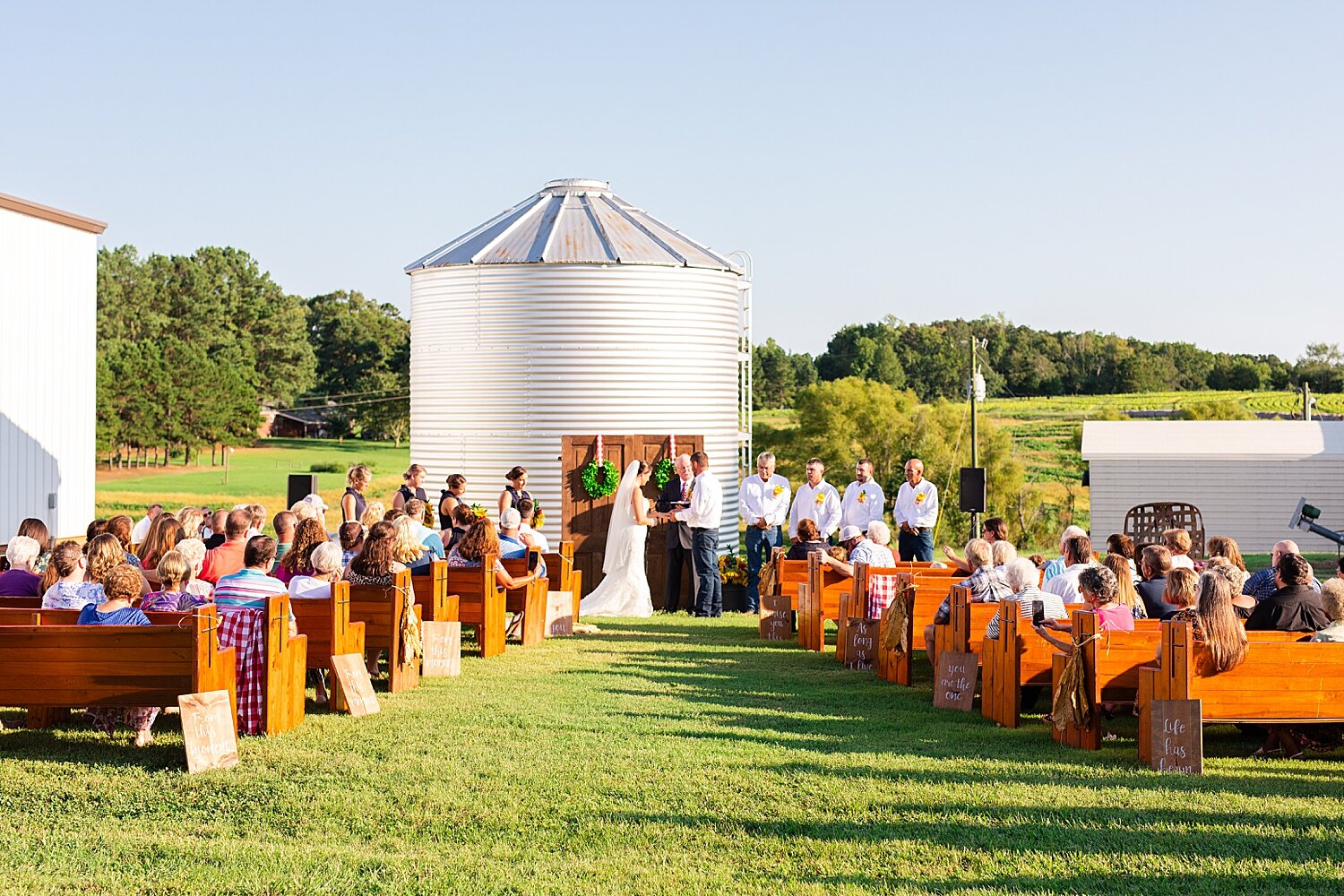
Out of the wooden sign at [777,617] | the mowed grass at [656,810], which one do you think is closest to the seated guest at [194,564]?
the mowed grass at [656,810]

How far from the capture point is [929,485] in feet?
57.1

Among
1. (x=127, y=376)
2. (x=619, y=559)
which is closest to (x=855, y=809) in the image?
(x=619, y=559)

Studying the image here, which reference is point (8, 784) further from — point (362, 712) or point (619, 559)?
point (619, 559)

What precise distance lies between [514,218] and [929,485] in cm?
862

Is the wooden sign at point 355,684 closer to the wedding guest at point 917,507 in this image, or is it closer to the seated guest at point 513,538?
the seated guest at point 513,538

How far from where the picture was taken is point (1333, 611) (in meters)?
9.12

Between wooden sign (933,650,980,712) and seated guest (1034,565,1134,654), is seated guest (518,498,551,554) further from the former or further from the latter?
seated guest (1034,565,1134,654)

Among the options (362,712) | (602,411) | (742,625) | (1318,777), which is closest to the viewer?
(1318,777)

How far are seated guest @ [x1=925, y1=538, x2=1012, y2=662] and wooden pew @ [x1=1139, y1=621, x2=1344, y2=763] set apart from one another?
2512 mm

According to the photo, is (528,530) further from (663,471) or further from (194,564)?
(194,564)

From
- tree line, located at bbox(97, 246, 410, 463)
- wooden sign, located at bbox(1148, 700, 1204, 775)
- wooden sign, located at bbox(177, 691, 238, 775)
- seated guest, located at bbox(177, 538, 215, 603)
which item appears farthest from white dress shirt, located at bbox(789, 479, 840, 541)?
tree line, located at bbox(97, 246, 410, 463)

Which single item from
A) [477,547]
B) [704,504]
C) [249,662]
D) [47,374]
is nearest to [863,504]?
[704,504]

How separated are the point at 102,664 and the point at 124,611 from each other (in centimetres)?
46

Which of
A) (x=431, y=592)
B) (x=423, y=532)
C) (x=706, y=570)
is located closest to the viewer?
(x=431, y=592)
